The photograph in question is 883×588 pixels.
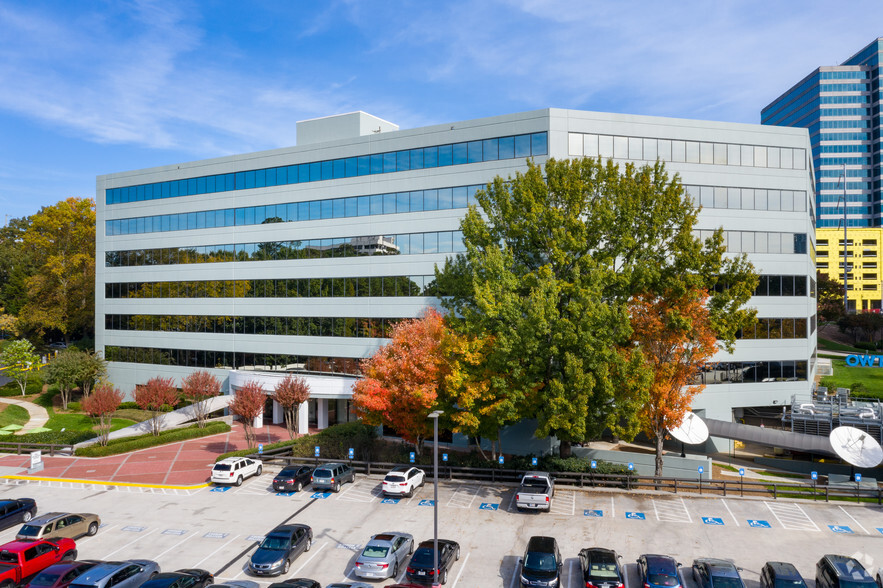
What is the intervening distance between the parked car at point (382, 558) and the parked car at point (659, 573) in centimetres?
884

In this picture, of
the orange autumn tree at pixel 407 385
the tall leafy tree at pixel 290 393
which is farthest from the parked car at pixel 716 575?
the tall leafy tree at pixel 290 393

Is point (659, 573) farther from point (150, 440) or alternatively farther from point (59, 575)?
point (150, 440)

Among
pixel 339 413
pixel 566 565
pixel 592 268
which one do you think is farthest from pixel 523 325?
pixel 339 413

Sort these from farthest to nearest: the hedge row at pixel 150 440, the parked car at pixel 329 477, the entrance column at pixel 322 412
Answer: the entrance column at pixel 322 412, the hedge row at pixel 150 440, the parked car at pixel 329 477

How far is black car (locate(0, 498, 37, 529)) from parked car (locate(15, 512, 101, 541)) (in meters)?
2.87

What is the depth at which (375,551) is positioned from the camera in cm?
2198

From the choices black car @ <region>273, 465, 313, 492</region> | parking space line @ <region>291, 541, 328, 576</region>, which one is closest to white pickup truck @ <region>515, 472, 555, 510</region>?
parking space line @ <region>291, 541, 328, 576</region>

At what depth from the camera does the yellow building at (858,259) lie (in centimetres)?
13800

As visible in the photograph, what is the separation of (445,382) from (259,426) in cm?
2572

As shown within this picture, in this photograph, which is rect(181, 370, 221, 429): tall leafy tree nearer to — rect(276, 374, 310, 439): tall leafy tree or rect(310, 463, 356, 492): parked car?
rect(276, 374, 310, 439): tall leafy tree

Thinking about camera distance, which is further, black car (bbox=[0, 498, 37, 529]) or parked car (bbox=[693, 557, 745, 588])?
black car (bbox=[0, 498, 37, 529])

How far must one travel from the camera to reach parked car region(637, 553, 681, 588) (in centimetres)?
1948

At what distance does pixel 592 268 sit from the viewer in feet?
102

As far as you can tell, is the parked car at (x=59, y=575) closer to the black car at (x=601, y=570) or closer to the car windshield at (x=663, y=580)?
the black car at (x=601, y=570)
